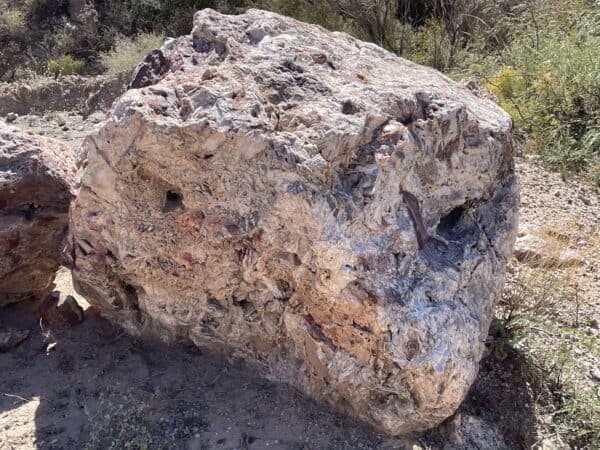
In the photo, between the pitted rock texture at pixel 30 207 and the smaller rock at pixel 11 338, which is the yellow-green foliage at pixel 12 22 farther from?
the smaller rock at pixel 11 338

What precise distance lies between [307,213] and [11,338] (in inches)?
67.4

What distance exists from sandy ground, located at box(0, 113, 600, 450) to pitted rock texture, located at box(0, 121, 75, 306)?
0.23 metres

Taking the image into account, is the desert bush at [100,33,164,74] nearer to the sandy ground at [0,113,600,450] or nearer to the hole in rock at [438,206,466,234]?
the sandy ground at [0,113,600,450]

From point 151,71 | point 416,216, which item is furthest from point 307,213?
point 151,71

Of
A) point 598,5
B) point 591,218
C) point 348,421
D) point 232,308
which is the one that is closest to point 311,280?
point 232,308

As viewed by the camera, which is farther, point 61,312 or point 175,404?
point 61,312

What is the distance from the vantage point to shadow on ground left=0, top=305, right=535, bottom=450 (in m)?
2.23

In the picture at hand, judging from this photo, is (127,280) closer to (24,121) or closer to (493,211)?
(493,211)

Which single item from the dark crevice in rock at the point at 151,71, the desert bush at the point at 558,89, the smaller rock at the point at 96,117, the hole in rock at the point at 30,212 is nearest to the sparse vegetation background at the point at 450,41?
the desert bush at the point at 558,89

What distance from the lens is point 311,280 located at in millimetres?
2031

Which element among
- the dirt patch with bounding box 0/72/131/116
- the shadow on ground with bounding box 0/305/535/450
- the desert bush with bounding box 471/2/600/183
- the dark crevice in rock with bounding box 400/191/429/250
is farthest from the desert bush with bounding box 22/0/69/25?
the dark crevice in rock with bounding box 400/191/429/250

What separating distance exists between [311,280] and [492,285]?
829mm

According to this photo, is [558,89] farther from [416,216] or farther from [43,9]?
[43,9]

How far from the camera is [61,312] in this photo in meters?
2.82
